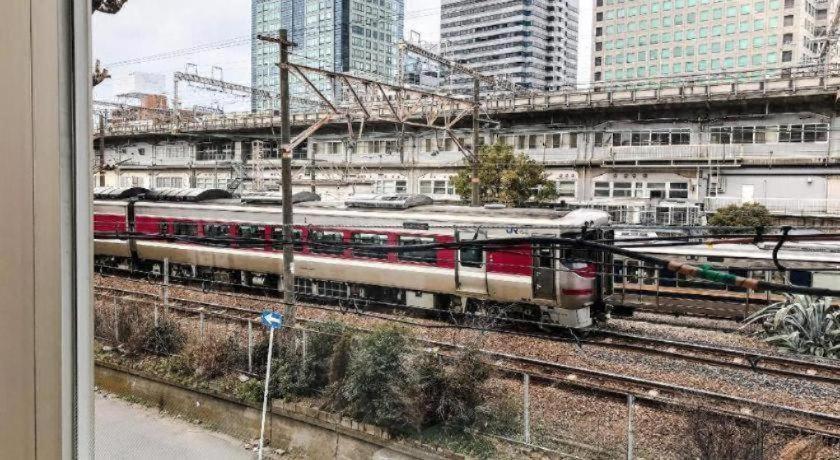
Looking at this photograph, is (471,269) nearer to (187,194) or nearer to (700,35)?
(187,194)

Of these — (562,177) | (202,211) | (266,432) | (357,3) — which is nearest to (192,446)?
(266,432)

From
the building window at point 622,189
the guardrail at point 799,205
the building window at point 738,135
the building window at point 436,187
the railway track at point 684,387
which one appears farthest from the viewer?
the building window at point 436,187

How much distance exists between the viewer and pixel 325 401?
4840 mm

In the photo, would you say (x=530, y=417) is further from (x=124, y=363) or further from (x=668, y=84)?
(x=668, y=84)

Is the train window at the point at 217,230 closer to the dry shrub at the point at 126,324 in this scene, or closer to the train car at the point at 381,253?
the train car at the point at 381,253

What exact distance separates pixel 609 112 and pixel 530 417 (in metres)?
12.2

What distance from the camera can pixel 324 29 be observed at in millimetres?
4414

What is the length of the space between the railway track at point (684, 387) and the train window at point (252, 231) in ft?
7.86

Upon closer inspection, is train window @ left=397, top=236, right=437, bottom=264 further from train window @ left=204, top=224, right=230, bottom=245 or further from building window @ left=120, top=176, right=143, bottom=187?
building window @ left=120, top=176, right=143, bottom=187

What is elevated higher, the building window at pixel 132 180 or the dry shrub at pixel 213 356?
the building window at pixel 132 180

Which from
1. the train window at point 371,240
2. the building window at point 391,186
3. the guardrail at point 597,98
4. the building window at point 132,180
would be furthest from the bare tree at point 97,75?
the building window at point 132,180

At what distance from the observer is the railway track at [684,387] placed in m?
4.51

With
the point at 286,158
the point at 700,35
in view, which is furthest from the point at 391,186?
the point at 700,35

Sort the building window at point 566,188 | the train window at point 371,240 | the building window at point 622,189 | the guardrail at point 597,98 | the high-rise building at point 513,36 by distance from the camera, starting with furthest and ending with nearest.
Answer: the high-rise building at point 513,36
the building window at point 566,188
the building window at point 622,189
the guardrail at point 597,98
the train window at point 371,240
